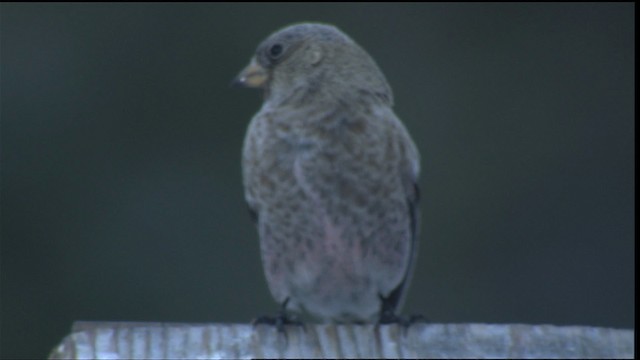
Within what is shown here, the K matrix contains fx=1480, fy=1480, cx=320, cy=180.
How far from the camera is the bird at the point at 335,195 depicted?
13.7 ft

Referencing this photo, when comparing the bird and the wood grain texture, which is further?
the bird

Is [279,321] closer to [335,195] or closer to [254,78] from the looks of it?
[335,195]

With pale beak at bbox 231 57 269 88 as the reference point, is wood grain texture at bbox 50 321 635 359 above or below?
above

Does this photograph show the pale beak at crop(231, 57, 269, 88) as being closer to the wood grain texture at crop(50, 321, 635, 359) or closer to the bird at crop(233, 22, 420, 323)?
the bird at crop(233, 22, 420, 323)

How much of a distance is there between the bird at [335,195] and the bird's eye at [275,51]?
0.24 meters

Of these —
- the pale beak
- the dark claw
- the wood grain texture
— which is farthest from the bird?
the wood grain texture

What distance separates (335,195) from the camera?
13.7ft

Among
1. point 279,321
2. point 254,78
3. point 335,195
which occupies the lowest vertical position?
point 335,195

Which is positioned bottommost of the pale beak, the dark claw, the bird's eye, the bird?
the bird

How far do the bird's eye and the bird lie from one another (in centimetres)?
24

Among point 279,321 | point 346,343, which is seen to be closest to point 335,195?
point 279,321

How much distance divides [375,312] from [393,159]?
1.45 ft

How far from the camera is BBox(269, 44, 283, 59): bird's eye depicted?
15.1ft

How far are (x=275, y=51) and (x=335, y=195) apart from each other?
0.66 metres
